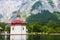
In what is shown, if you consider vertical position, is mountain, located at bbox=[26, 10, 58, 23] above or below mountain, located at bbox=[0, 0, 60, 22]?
below

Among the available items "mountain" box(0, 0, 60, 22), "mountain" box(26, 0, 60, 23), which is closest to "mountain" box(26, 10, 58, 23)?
"mountain" box(26, 0, 60, 23)

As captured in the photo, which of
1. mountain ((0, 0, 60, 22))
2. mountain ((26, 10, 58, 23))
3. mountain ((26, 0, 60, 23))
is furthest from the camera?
mountain ((26, 0, 60, 23))

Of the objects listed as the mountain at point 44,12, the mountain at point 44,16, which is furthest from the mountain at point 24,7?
the mountain at point 44,16

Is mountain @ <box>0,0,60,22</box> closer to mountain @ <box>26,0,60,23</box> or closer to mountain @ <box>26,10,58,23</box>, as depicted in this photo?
mountain @ <box>26,0,60,23</box>

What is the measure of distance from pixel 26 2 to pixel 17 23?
23.5 m

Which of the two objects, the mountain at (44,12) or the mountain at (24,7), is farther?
the mountain at (44,12)

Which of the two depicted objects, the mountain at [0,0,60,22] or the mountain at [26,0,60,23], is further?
the mountain at [26,0,60,23]

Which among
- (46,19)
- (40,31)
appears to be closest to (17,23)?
(40,31)

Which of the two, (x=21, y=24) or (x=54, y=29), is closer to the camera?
(x=21, y=24)

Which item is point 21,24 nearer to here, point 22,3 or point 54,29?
point 54,29

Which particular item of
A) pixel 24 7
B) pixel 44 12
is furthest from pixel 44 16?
pixel 24 7

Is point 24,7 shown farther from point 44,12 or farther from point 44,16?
point 44,16

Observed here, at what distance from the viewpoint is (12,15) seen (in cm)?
4653

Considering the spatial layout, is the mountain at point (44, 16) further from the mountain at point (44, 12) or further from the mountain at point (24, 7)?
the mountain at point (24, 7)
